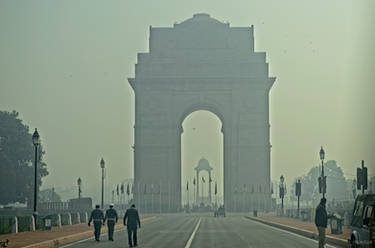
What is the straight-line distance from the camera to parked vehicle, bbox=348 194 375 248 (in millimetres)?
17344

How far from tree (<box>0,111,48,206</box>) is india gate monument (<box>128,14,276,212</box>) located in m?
16.8

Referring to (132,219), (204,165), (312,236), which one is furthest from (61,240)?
(204,165)

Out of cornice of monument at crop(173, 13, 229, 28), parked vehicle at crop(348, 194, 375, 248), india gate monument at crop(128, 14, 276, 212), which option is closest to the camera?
parked vehicle at crop(348, 194, 375, 248)

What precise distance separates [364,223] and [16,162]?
3049 inches

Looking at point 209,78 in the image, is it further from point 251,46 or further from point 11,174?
point 11,174

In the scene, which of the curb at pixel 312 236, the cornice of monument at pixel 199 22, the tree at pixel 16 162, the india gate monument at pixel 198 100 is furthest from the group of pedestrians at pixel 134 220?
the cornice of monument at pixel 199 22

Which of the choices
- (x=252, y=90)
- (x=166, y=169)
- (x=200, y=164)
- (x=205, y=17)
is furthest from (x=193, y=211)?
(x=200, y=164)

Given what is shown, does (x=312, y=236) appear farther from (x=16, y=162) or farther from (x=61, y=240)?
(x=16, y=162)

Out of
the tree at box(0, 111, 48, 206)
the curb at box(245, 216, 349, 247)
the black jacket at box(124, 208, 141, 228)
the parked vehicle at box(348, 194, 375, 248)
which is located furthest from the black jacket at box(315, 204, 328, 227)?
the tree at box(0, 111, 48, 206)

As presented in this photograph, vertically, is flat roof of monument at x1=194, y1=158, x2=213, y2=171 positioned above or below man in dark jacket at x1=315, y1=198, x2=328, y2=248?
above

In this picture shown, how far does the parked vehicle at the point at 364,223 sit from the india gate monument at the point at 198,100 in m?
86.9

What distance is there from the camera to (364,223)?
60.3ft

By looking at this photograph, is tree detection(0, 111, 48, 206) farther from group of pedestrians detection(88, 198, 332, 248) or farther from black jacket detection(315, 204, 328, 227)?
black jacket detection(315, 204, 328, 227)

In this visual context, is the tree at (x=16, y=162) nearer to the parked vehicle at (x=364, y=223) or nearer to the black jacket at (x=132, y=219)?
the black jacket at (x=132, y=219)
